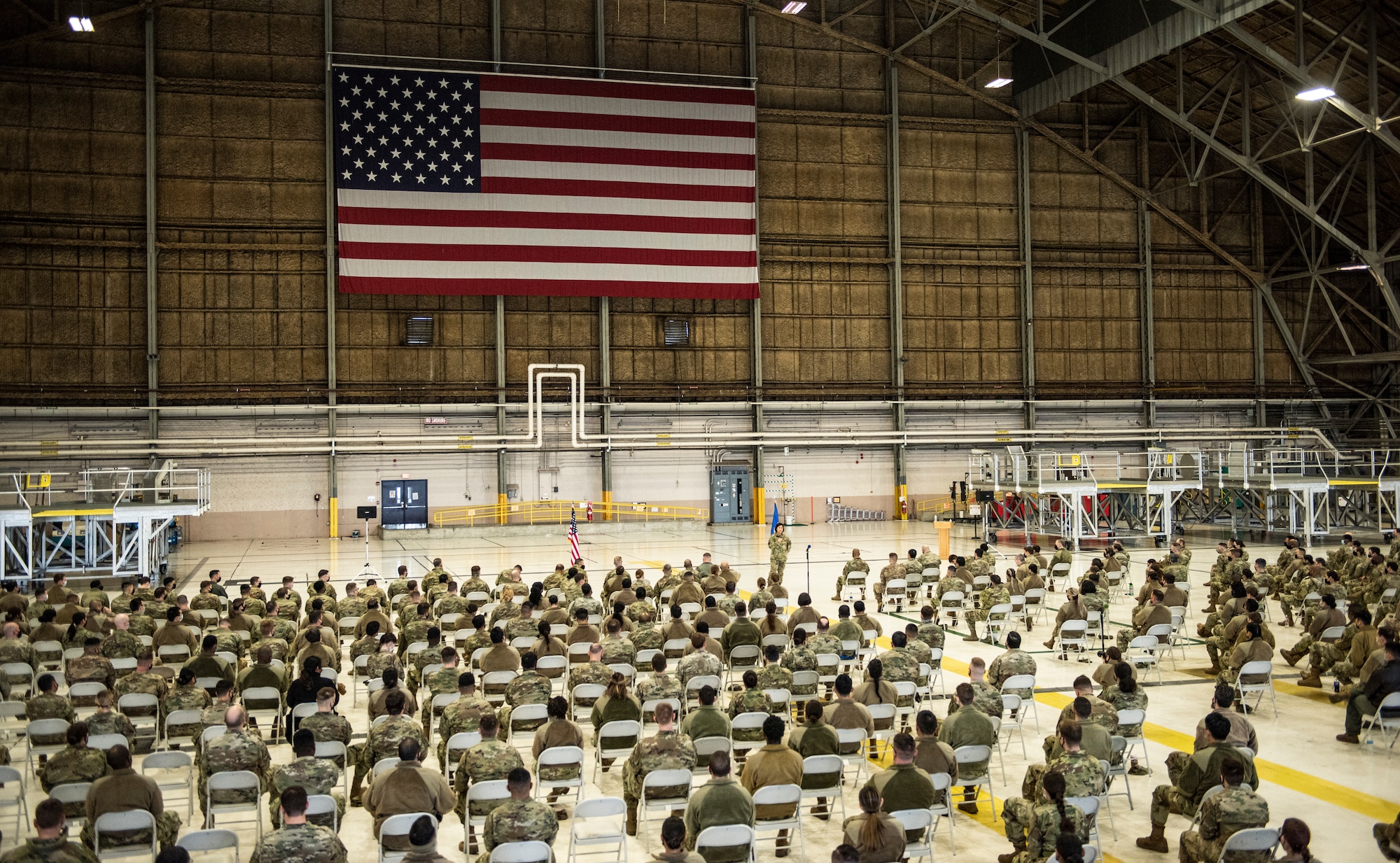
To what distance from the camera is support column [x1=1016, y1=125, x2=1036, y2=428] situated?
46469mm

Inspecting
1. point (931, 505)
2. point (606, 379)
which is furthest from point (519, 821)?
point (931, 505)

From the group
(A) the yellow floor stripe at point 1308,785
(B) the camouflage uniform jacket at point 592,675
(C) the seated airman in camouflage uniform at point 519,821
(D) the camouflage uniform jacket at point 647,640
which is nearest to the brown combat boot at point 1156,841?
(A) the yellow floor stripe at point 1308,785

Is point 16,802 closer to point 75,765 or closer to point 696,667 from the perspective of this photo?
point 75,765

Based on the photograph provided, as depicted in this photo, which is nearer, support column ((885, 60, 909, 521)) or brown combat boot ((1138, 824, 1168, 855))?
brown combat boot ((1138, 824, 1168, 855))

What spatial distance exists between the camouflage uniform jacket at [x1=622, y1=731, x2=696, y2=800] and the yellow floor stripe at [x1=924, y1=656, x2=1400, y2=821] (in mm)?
4827

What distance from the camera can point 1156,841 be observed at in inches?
360

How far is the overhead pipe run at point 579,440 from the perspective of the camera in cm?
3759

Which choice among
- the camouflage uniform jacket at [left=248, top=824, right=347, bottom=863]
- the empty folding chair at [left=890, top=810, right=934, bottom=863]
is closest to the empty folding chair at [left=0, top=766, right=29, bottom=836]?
the camouflage uniform jacket at [left=248, top=824, right=347, bottom=863]

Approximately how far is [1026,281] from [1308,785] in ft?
125

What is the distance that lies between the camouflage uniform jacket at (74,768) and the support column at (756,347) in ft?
118

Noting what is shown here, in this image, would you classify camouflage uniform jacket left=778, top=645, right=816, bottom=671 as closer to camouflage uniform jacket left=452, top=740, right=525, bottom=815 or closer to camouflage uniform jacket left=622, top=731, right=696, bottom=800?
camouflage uniform jacket left=622, top=731, right=696, bottom=800

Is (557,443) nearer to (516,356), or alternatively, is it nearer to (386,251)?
(516,356)

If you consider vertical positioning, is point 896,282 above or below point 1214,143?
below

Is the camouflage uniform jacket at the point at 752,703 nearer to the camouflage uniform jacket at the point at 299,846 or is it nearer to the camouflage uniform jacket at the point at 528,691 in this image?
the camouflage uniform jacket at the point at 528,691
